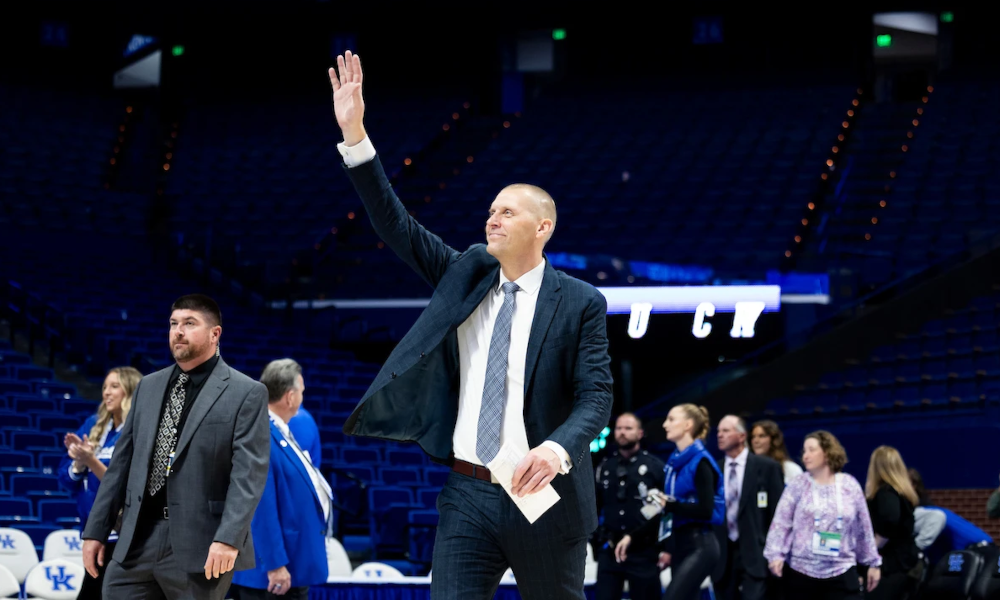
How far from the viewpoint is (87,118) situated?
24.8 metres

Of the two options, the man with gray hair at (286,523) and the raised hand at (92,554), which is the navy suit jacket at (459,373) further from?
the man with gray hair at (286,523)

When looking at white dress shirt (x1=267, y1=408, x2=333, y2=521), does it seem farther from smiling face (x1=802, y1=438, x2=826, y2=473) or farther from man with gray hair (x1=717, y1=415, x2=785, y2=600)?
man with gray hair (x1=717, y1=415, x2=785, y2=600)

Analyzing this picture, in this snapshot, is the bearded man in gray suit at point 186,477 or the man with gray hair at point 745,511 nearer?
the bearded man in gray suit at point 186,477

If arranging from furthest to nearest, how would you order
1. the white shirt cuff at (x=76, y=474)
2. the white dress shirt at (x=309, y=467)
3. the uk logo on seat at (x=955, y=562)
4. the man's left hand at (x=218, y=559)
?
the uk logo on seat at (x=955, y=562), the white shirt cuff at (x=76, y=474), the white dress shirt at (x=309, y=467), the man's left hand at (x=218, y=559)

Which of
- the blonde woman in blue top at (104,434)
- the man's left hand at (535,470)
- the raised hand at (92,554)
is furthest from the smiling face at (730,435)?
the man's left hand at (535,470)

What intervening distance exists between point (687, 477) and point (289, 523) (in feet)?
8.63

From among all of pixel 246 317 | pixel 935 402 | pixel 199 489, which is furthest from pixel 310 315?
pixel 199 489

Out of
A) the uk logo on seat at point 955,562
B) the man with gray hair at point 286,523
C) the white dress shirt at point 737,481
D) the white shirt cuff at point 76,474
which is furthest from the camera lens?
the uk logo on seat at point 955,562

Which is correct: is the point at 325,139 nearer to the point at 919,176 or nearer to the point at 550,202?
the point at 919,176

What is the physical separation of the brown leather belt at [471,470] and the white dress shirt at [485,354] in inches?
0.6

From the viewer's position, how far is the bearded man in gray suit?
4.46 metres

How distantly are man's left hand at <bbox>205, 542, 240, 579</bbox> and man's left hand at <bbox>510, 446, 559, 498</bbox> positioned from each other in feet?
4.85

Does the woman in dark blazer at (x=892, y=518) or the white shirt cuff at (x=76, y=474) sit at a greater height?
the white shirt cuff at (x=76, y=474)

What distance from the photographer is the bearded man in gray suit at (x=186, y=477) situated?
4.46m
